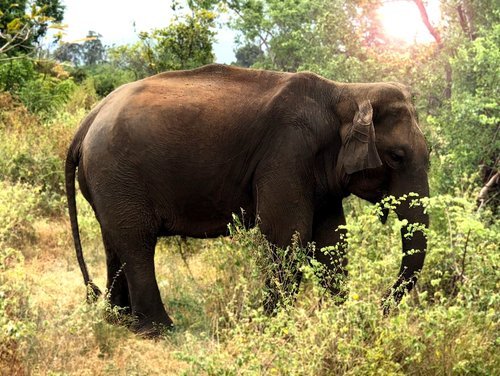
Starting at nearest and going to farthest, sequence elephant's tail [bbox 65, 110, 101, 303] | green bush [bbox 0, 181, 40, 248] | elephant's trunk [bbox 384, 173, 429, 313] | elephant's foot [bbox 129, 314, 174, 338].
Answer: elephant's trunk [bbox 384, 173, 429, 313] → elephant's foot [bbox 129, 314, 174, 338] → elephant's tail [bbox 65, 110, 101, 303] → green bush [bbox 0, 181, 40, 248]

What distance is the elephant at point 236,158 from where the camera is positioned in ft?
17.8

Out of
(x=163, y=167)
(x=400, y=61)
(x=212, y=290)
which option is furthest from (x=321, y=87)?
(x=400, y=61)

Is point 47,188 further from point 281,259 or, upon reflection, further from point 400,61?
point 400,61

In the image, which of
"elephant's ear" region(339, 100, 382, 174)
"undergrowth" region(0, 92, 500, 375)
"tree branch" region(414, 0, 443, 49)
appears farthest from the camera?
"tree branch" region(414, 0, 443, 49)

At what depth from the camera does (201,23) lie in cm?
1477

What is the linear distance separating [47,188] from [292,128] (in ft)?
19.0

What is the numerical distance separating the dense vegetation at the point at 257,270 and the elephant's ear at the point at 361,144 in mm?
466

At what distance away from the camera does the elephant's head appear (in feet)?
17.5

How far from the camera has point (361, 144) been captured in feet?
17.6

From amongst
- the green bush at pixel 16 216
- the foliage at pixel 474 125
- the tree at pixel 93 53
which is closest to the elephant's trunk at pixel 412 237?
the foliage at pixel 474 125

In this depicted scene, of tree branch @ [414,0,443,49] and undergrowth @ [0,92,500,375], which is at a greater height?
tree branch @ [414,0,443,49]

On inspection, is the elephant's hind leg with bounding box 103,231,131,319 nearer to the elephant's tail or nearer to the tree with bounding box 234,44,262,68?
the elephant's tail

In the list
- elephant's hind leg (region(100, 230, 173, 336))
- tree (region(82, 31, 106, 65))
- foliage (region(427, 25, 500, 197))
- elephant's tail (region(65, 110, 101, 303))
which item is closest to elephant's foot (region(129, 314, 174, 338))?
elephant's hind leg (region(100, 230, 173, 336))

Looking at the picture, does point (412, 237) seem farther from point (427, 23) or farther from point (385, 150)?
point (427, 23)
